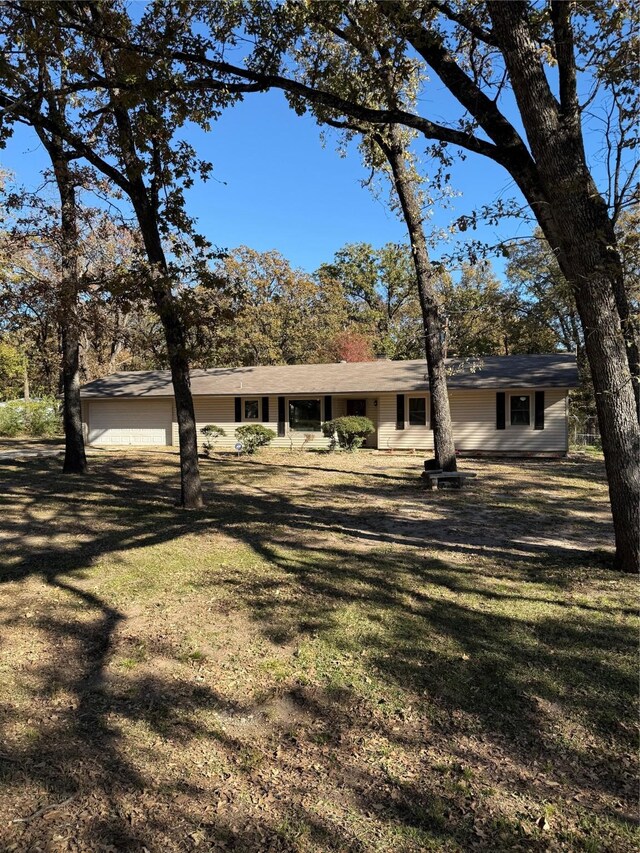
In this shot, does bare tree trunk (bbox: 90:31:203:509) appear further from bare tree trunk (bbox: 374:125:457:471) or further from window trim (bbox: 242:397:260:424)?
window trim (bbox: 242:397:260:424)

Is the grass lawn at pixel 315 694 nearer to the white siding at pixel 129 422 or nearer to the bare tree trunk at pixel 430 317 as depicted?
the bare tree trunk at pixel 430 317

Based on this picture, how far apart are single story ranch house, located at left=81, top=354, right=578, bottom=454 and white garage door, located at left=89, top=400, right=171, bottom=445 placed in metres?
0.04

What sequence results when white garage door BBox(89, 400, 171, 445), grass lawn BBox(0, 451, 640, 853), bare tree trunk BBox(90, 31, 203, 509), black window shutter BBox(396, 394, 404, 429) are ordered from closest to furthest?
grass lawn BBox(0, 451, 640, 853) → bare tree trunk BBox(90, 31, 203, 509) → black window shutter BBox(396, 394, 404, 429) → white garage door BBox(89, 400, 171, 445)

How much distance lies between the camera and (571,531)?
7.55 meters

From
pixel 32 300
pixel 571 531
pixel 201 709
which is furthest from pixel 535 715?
pixel 32 300

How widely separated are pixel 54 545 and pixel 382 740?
5.25 metres

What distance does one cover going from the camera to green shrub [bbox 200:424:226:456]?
20.5m

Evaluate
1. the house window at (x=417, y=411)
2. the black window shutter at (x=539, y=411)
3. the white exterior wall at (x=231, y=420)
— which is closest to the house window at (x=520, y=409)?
the black window shutter at (x=539, y=411)

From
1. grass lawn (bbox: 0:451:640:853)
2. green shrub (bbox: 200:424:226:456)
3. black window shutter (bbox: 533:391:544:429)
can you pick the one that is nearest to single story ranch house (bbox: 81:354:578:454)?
black window shutter (bbox: 533:391:544:429)

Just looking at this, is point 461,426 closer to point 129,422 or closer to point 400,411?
point 400,411

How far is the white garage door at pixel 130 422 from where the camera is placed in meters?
23.2

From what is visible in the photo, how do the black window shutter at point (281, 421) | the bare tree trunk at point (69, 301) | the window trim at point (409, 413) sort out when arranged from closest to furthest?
the bare tree trunk at point (69, 301)
the window trim at point (409, 413)
the black window shutter at point (281, 421)

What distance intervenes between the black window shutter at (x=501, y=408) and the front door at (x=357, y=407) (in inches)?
205

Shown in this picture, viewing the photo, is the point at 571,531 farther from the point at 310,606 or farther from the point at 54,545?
the point at 54,545
